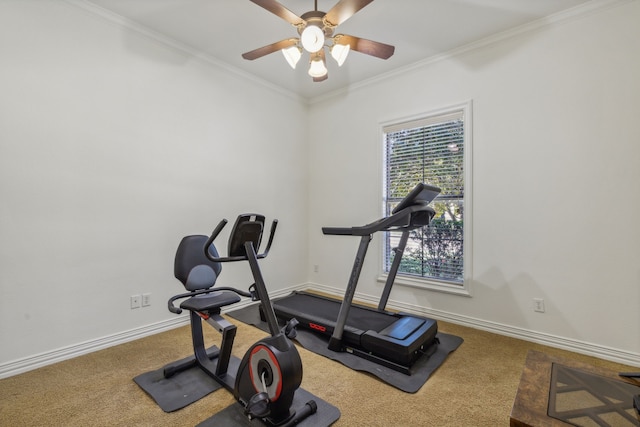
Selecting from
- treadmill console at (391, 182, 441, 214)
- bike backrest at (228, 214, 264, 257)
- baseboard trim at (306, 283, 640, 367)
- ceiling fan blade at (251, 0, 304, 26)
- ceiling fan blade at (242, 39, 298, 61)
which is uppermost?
ceiling fan blade at (251, 0, 304, 26)

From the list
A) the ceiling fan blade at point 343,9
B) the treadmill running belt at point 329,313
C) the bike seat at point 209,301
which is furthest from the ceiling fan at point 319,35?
the treadmill running belt at point 329,313

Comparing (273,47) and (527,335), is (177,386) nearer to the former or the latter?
(273,47)

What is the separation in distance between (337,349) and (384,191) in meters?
1.99

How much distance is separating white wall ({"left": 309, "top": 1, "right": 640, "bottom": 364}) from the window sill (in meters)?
0.07

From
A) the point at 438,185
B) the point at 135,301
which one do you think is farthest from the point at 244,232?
the point at 438,185

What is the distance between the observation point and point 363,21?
2.71 m

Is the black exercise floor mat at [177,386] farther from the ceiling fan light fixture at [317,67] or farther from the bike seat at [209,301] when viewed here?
the ceiling fan light fixture at [317,67]

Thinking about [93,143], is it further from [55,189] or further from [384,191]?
[384,191]

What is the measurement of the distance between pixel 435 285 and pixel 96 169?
343cm

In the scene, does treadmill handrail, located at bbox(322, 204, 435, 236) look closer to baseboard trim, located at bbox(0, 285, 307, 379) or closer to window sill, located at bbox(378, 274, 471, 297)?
window sill, located at bbox(378, 274, 471, 297)

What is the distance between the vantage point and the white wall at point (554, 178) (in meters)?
2.38

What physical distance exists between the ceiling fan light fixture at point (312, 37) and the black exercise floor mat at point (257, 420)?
2.34 m

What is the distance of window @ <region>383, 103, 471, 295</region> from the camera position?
3.18 metres

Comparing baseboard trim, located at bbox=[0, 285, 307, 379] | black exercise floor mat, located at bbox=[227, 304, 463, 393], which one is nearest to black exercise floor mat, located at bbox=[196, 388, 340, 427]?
black exercise floor mat, located at bbox=[227, 304, 463, 393]
